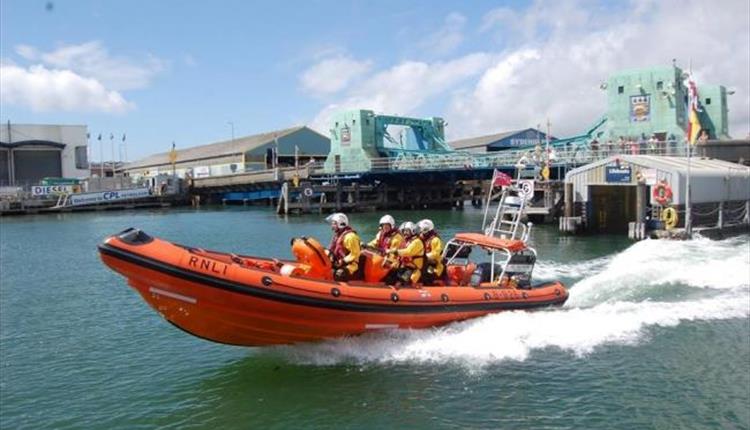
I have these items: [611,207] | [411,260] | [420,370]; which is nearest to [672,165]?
[611,207]

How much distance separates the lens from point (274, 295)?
1022 centimetres

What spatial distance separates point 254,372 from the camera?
11.1 m

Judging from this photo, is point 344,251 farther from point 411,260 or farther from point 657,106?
point 657,106

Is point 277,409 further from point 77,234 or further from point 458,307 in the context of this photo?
point 77,234

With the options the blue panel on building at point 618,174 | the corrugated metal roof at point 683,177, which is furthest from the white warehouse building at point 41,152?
the blue panel on building at point 618,174

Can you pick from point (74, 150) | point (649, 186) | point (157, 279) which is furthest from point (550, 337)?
point (74, 150)

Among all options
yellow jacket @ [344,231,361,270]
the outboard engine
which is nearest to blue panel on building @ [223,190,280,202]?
the outboard engine

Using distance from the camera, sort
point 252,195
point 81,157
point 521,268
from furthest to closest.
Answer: point 81,157 < point 252,195 < point 521,268

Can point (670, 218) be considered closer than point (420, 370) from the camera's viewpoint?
No

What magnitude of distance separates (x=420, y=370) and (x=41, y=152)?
79.9 metres

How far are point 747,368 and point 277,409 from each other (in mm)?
7328

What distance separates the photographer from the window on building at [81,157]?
80.6 meters

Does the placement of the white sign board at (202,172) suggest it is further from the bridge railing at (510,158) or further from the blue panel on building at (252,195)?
the bridge railing at (510,158)

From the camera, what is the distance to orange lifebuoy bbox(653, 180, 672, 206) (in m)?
27.3
